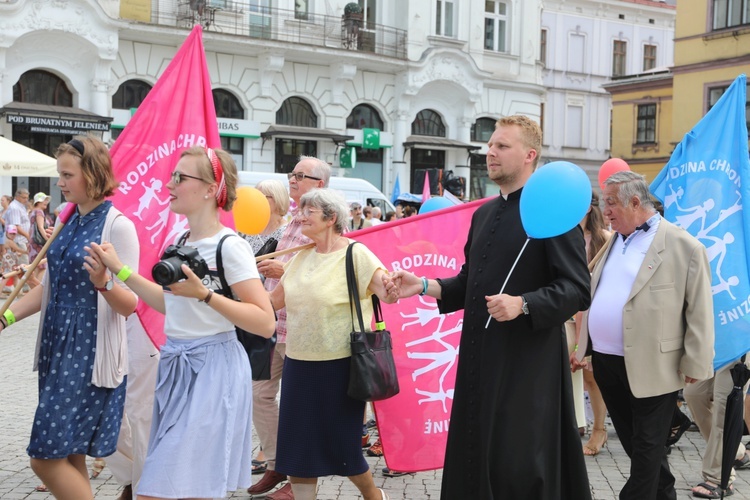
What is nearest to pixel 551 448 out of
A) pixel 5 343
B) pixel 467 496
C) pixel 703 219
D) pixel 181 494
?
pixel 467 496

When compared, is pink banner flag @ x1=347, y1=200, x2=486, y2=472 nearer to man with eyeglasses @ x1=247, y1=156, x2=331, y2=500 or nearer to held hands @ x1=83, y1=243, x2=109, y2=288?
man with eyeglasses @ x1=247, y1=156, x2=331, y2=500

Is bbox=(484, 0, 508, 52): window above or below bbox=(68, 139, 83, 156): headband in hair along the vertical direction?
above

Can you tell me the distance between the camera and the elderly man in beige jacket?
4.86 metres

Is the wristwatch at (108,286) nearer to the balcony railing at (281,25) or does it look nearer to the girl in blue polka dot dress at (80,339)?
the girl in blue polka dot dress at (80,339)

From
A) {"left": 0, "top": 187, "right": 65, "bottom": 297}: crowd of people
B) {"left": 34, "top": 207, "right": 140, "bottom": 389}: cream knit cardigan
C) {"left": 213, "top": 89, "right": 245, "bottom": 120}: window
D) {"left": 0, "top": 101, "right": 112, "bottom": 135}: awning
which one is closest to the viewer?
{"left": 34, "top": 207, "right": 140, "bottom": 389}: cream knit cardigan

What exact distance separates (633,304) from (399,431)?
5.82 feet

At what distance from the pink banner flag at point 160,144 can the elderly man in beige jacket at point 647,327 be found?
229cm

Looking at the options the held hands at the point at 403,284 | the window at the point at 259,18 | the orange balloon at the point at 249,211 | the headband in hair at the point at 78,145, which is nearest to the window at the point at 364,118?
the window at the point at 259,18

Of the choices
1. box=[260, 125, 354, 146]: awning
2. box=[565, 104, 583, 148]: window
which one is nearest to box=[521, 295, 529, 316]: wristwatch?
box=[260, 125, 354, 146]: awning

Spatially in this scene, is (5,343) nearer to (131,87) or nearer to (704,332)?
(704,332)

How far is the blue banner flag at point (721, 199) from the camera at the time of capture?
6125mm

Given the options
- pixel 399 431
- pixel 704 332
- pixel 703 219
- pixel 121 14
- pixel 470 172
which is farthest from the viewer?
pixel 470 172

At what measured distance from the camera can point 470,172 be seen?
34.1 metres

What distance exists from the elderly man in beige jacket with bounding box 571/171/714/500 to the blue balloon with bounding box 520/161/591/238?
3.44ft
